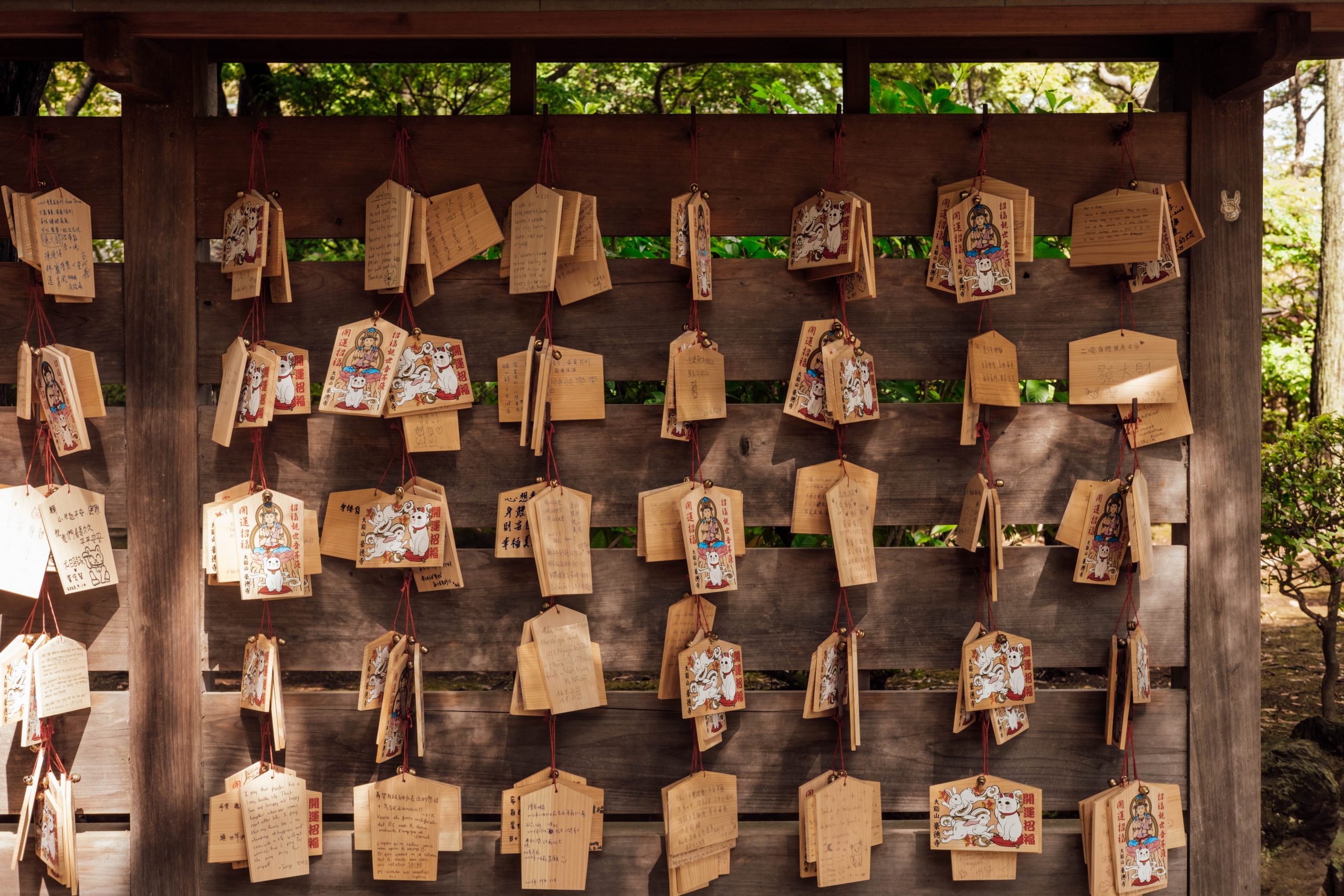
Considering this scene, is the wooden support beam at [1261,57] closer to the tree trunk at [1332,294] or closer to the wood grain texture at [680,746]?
the wood grain texture at [680,746]

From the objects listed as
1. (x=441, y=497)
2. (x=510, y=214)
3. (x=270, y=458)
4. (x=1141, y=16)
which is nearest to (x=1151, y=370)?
(x=1141, y=16)

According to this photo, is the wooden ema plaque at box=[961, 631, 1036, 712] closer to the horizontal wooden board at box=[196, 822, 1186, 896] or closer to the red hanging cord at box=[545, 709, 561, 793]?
the horizontal wooden board at box=[196, 822, 1186, 896]

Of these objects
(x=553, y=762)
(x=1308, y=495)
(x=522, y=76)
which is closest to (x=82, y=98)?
(x=522, y=76)

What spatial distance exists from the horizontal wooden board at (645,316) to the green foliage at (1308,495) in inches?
84.1

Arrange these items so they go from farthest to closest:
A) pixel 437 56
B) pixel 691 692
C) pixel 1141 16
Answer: pixel 437 56 < pixel 691 692 < pixel 1141 16

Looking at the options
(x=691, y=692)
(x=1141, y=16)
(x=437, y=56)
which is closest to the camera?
(x=1141, y=16)

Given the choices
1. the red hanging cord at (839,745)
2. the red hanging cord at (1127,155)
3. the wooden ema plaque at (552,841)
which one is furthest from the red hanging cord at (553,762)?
the red hanging cord at (1127,155)

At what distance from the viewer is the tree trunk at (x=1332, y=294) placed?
6.25 m

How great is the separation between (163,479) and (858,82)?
71.7 inches

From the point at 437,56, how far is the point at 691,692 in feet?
5.50

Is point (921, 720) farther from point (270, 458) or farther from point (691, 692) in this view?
point (270, 458)

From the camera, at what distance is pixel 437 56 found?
2.31 metres

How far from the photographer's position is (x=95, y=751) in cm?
210

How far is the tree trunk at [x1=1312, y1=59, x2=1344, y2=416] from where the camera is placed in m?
6.25
